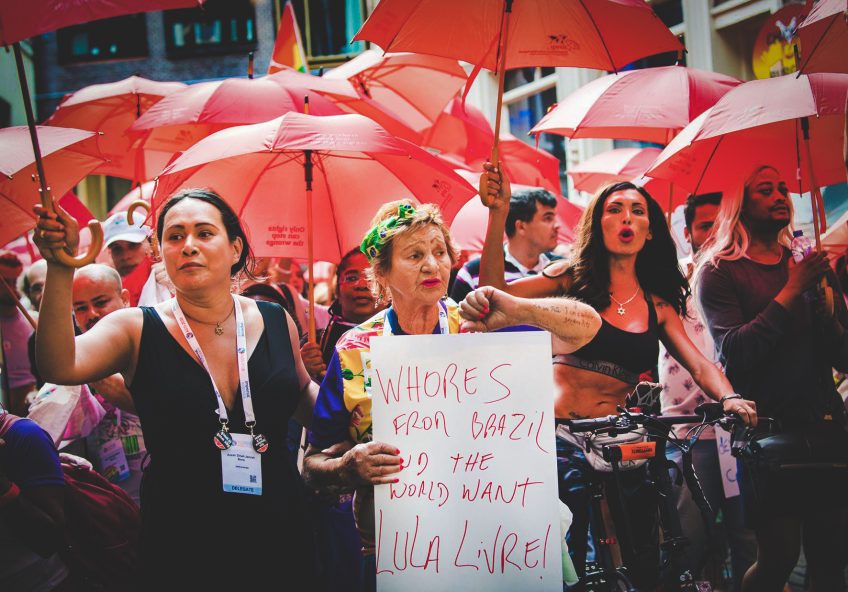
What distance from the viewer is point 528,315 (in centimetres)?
256

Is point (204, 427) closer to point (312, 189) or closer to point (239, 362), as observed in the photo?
point (239, 362)

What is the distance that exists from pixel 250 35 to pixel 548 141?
931 centimetres

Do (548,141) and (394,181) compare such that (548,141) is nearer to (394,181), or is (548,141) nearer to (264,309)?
(394,181)

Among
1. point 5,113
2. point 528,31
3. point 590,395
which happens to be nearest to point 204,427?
point 590,395

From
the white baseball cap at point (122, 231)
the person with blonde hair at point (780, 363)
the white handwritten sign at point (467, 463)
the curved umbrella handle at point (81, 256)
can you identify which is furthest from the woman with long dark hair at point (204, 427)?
the white baseball cap at point (122, 231)

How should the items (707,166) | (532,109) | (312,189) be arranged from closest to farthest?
(312,189), (707,166), (532,109)

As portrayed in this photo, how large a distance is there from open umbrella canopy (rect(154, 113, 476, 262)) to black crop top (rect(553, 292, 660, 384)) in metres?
1.08

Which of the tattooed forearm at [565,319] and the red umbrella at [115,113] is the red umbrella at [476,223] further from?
the tattooed forearm at [565,319]

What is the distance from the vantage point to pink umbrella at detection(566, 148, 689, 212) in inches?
241

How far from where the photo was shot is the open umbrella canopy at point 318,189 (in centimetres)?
418

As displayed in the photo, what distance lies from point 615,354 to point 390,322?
3.74 ft

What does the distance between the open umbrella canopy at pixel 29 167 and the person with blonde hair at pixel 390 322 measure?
7.28 ft

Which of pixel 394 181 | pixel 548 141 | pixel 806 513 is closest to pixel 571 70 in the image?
pixel 548 141

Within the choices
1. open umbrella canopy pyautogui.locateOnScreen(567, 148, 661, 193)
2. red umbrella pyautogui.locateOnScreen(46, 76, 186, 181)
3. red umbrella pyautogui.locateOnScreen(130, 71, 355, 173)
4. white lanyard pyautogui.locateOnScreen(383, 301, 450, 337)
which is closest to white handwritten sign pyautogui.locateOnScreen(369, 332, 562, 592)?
white lanyard pyautogui.locateOnScreen(383, 301, 450, 337)
